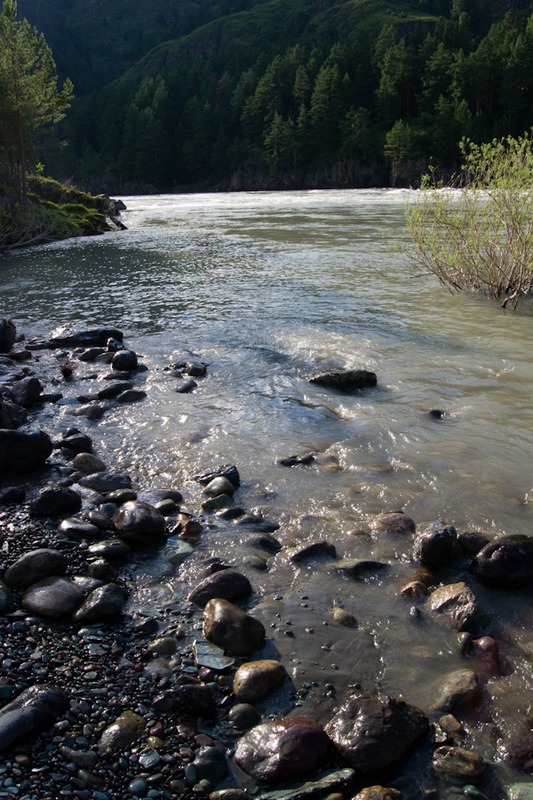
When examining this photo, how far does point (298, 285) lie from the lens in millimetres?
18719

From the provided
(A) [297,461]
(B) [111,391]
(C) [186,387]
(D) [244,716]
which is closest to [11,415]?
(B) [111,391]

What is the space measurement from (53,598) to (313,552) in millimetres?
2129

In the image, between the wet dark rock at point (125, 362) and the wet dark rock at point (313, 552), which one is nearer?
the wet dark rock at point (313, 552)

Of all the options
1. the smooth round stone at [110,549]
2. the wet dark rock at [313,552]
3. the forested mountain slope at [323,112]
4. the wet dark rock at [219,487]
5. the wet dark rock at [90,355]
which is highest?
the forested mountain slope at [323,112]

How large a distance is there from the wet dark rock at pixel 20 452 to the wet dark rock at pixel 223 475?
1855 mm

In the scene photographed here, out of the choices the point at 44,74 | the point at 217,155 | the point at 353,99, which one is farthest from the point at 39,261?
the point at 217,155

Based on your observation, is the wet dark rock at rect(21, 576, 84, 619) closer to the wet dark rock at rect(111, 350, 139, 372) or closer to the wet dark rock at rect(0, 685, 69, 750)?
the wet dark rock at rect(0, 685, 69, 750)

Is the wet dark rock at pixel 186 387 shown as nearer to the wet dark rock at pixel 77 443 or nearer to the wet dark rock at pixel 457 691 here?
the wet dark rock at pixel 77 443

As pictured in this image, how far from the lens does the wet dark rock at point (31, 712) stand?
3.37 metres

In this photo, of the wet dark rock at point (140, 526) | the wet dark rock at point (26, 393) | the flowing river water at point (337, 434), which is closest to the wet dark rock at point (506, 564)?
the flowing river water at point (337, 434)

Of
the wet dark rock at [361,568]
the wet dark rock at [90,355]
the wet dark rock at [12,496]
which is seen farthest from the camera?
the wet dark rock at [90,355]

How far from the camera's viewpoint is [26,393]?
955 cm

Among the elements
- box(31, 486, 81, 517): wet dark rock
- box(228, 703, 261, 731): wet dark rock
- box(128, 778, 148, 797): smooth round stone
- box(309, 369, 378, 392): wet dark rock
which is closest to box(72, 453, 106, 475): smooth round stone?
box(31, 486, 81, 517): wet dark rock

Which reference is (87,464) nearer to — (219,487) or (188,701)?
(219,487)
